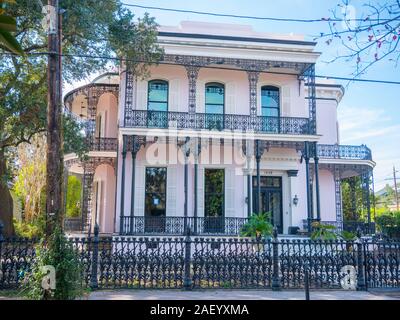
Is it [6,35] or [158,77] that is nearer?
[6,35]

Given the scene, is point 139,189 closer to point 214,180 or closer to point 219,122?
point 214,180

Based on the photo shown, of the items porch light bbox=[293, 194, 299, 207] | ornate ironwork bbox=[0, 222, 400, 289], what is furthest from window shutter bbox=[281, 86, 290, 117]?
ornate ironwork bbox=[0, 222, 400, 289]

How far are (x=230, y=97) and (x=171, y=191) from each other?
17.0ft

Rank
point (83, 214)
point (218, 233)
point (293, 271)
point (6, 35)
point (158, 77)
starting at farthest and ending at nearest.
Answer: point (83, 214) → point (158, 77) → point (218, 233) → point (293, 271) → point (6, 35)

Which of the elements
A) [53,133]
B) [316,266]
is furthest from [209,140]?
[53,133]

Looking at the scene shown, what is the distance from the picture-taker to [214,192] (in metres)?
17.5

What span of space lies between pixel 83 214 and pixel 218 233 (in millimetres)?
7036

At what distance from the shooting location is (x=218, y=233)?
16.0m

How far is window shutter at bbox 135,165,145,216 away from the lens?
1659 centimetres

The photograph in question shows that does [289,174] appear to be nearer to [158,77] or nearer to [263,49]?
[263,49]

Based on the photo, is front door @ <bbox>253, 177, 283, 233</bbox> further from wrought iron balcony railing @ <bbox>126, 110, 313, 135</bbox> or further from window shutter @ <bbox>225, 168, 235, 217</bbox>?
wrought iron balcony railing @ <bbox>126, 110, 313, 135</bbox>

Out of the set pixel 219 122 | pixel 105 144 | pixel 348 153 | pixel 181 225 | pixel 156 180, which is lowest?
pixel 181 225

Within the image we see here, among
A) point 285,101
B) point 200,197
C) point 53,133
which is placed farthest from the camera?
point 285,101
